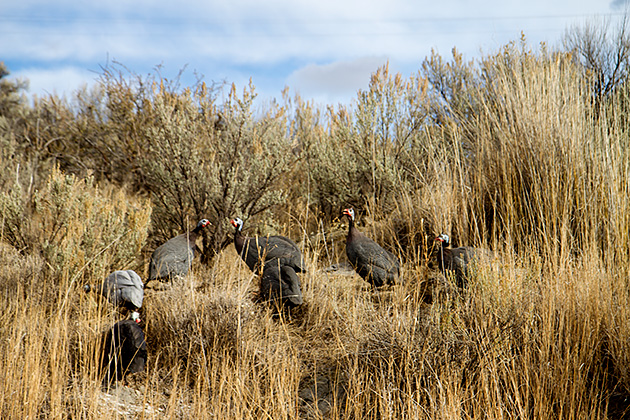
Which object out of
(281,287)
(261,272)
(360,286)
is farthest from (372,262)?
(261,272)

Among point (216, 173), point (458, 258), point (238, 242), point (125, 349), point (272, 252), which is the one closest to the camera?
point (125, 349)

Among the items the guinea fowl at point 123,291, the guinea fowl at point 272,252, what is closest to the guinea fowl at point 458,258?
the guinea fowl at point 272,252

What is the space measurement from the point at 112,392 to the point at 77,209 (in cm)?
220

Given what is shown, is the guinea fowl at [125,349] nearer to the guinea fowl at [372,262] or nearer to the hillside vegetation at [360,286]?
the hillside vegetation at [360,286]

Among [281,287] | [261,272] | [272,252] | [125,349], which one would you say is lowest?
[125,349]

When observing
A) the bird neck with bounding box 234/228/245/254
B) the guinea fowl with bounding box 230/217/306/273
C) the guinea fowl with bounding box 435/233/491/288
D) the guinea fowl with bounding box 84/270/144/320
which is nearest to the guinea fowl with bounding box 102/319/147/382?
the guinea fowl with bounding box 84/270/144/320

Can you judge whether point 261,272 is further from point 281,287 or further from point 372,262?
point 372,262

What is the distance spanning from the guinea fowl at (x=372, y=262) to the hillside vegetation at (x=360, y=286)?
146mm

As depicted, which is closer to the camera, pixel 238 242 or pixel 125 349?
pixel 125 349

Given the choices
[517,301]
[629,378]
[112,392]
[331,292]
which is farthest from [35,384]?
[629,378]

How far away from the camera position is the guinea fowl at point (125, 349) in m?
3.30

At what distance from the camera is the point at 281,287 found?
403 centimetres

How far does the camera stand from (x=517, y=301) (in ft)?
10.7

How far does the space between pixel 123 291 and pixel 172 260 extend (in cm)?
62
